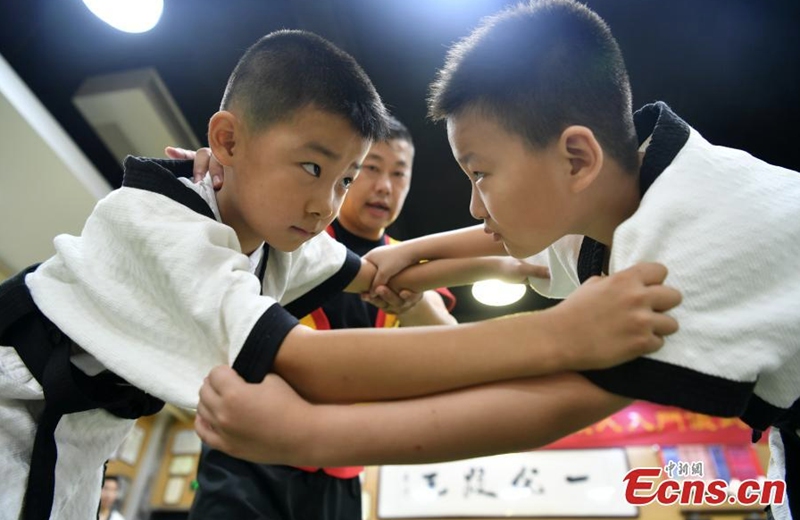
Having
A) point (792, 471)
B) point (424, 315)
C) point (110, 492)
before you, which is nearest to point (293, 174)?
point (424, 315)

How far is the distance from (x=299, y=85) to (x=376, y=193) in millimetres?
607

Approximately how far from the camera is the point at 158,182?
71 cm

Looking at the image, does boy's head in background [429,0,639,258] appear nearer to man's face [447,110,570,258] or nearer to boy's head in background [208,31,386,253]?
man's face [447,110,570,258]

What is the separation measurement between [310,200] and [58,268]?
334 mm

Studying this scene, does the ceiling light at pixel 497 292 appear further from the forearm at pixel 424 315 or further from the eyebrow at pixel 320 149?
the eyebrow at pixel 320 149

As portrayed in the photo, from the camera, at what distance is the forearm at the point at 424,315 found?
1260 millimetres

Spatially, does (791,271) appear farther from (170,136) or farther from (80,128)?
(80,128)

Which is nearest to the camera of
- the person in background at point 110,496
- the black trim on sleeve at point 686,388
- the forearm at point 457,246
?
the black trim on sleeve at point 686,388

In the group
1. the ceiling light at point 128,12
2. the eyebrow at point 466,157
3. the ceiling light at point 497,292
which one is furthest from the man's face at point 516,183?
the ceiling light at point 497,292

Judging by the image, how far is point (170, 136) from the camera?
2066 mm

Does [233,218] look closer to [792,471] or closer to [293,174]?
[293,174]

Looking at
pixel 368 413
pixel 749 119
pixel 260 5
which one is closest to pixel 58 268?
pixel 368 413

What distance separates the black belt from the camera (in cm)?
65

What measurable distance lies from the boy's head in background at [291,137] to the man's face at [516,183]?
0.18 metres
